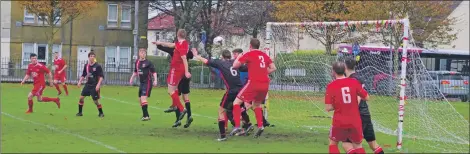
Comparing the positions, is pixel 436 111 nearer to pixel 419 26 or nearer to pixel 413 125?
pixel 413 125

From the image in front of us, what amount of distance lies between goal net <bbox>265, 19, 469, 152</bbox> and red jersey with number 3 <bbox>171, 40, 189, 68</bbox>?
140 inches

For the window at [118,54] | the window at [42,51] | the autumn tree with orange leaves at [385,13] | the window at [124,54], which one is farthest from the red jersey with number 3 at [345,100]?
the window at [124,54]

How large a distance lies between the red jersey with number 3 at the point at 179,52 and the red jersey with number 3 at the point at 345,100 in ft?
19.9

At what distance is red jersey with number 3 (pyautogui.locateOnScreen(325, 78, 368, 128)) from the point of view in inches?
411

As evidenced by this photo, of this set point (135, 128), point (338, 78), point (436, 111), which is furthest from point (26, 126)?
point (436, 111)

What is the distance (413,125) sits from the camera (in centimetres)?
1873

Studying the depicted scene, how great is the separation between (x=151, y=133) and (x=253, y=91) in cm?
269

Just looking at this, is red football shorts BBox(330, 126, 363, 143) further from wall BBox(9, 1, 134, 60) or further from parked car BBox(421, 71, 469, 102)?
wall BBox(9, 1, 134, 60)

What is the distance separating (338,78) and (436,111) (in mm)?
9541

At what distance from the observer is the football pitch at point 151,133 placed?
513 inches

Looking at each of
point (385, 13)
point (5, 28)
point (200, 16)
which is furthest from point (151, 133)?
point (5, 28)

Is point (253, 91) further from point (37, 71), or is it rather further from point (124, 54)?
point (124, 54)

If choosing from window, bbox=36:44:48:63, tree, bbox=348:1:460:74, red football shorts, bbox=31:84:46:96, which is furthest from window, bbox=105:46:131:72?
red football shorts, bbox=31:84:46:96

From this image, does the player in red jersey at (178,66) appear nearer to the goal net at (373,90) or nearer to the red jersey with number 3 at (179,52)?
the red jersey with number 3 at (179,52)
